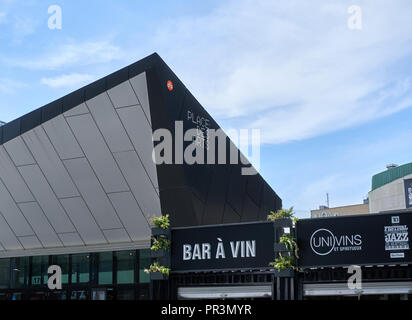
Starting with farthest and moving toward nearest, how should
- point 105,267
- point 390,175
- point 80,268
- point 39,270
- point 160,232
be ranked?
point 390,175
point 39,270
point 80,268
point 105,267
point 160,232

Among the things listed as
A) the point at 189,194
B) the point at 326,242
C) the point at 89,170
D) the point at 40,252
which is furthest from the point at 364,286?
the point at 40,252

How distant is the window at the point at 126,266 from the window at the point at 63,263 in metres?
2.94

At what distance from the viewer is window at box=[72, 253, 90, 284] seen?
86.1 ft

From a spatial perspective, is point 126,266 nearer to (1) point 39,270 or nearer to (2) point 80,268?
(2) point 80,268

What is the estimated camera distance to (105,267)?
25.9 m

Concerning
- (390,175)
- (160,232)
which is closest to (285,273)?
(160,232)

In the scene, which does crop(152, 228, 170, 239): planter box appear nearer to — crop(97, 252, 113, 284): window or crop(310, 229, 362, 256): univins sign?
crop(310, 229, 362, 256): univins sign

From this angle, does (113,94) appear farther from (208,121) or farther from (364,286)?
(364,286)

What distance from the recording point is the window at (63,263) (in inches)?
1053

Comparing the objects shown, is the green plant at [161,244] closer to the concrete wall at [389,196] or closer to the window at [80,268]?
the window at [80,268]

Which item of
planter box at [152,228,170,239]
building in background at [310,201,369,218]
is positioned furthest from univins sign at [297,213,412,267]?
building in background at [310,201,369,218]

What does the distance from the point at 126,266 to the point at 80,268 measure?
8.64ft

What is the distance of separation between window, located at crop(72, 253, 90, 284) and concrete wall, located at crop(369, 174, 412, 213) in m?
63.2
